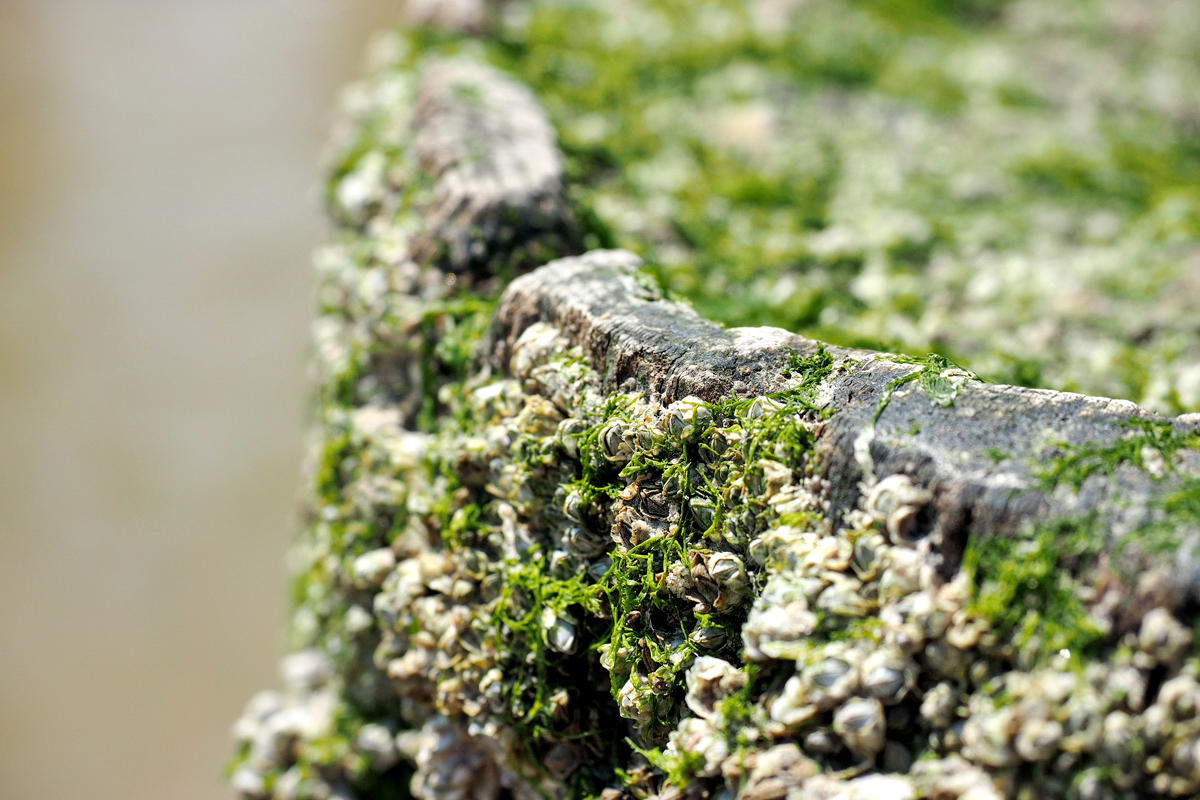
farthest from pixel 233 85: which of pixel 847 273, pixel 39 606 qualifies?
pixel 847 273

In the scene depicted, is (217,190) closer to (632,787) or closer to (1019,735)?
(632,787)

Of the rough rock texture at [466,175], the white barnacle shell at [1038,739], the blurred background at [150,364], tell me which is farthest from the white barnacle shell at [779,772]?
the blurred background at [150,364]

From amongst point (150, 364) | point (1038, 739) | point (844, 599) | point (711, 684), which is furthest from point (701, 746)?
point (150, 364)

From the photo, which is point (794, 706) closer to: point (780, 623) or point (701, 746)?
point (780, 623)

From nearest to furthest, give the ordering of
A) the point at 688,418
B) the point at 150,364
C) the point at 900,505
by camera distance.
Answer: the point at 900,505 < the point at 688,418 < the point at 150,364

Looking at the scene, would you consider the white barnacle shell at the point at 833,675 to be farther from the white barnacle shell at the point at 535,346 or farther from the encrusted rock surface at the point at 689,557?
the white barnacle shell at the point at 535,346

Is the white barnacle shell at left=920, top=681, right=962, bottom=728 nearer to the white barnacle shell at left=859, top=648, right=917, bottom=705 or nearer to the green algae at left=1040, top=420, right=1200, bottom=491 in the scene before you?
the white barnacle shell at left=859, top=648, right=917, bottom=705

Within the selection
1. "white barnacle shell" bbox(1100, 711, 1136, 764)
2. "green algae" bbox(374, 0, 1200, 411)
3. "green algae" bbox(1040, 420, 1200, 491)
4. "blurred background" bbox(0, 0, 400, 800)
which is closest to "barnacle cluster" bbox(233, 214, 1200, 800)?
"white barnacle shell" bbox(1100, 711, 1136, 764)

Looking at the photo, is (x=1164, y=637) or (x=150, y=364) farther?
(x=150, y=364)
